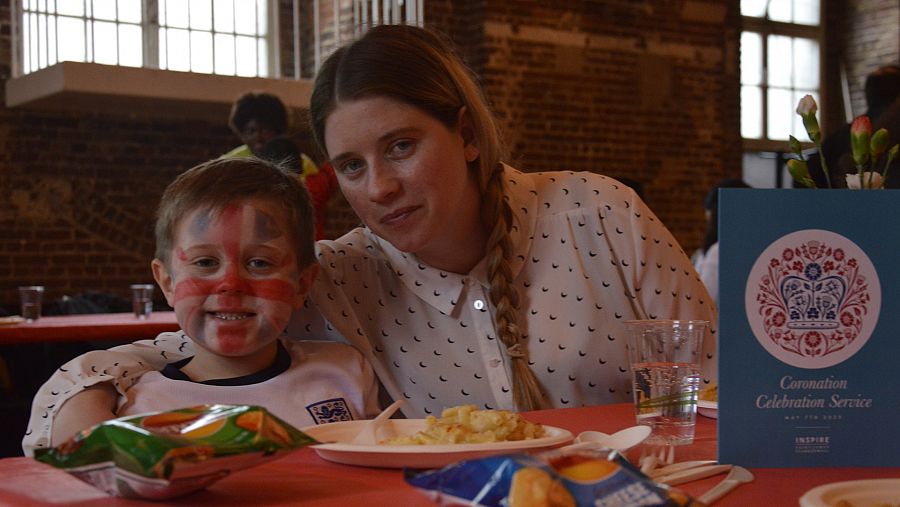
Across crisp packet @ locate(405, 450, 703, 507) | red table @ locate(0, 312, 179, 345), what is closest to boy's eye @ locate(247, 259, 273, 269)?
crisp packet @ locate(405, 450, 703, 507)

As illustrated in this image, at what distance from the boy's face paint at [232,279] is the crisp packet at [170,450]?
0.64 metres

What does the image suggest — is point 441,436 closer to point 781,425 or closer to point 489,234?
point 781,425

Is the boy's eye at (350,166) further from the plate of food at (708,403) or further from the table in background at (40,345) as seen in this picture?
the table in background at (40,345)

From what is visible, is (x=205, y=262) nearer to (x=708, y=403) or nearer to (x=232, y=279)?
(x=232, y=279)

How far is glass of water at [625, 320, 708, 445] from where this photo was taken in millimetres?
1190

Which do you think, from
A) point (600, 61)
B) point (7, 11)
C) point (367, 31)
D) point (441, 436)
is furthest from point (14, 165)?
point (441, 436)

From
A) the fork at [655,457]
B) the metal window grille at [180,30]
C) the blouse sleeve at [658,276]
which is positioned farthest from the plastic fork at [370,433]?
the metal window grille at [180,30]

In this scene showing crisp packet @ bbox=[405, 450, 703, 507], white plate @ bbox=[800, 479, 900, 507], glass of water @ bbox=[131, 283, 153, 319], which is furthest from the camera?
glass of water @ bbox=[131, 283, 153, 319]

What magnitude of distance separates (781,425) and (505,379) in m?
0.80

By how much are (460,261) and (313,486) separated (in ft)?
3.20

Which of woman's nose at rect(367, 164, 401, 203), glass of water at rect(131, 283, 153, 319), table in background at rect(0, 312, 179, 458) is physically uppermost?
woman's nose at rect(367, 164, 401, 203)

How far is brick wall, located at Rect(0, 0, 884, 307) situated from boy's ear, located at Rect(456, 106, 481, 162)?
16.0 ft

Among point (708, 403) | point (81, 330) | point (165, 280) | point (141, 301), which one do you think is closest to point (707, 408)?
point (708, 403)

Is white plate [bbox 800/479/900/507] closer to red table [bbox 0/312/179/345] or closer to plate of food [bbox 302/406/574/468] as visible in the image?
plate of food [bbox 302/406/574/468]
